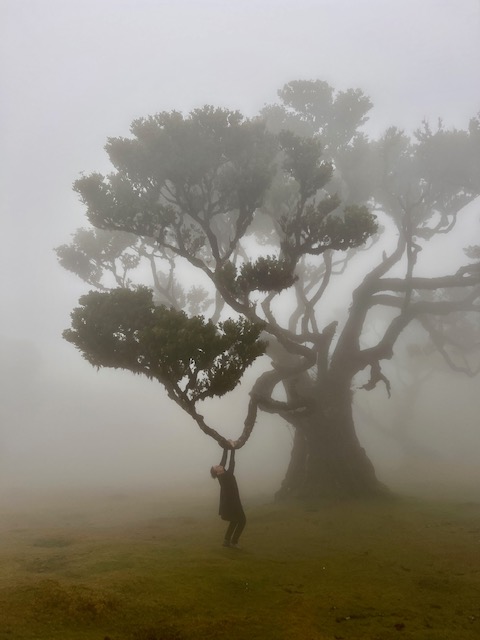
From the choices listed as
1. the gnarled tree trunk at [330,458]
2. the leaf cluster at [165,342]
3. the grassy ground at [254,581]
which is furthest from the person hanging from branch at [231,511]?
the gnarled tree trunk at [330,458]

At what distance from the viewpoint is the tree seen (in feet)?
43.5

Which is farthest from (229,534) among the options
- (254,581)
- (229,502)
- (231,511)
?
(254,581)

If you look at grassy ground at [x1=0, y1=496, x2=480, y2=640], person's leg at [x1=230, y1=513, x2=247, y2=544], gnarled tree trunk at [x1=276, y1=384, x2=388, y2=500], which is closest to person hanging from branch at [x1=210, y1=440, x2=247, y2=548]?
person's leg at [x1=230, y1=513, x2=247, y2=544]

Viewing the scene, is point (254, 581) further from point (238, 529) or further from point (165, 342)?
point (165, 342)

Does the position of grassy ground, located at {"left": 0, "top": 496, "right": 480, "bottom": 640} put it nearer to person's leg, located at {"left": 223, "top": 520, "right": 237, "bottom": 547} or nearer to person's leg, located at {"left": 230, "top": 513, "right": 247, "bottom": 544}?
person's leg, located at {"left": 230, "top": 513, "right": 247, "bottom": 544}

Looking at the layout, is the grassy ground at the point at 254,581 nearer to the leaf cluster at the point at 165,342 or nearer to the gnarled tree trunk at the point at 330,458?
A: the gnarled tree trunk at the point at 330,458

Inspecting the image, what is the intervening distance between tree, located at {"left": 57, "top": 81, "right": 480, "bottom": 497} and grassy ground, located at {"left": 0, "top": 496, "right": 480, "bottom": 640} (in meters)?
3.72

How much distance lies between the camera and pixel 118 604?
22.5 ft

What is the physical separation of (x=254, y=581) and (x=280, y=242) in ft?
38.6

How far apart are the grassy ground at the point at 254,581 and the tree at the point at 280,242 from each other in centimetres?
372

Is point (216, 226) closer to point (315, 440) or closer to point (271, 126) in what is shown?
point (271, 126)

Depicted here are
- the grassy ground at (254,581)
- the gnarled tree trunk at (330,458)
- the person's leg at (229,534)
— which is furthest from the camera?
the gnarled tree trunk at (330,458)

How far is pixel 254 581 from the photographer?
27.5ft

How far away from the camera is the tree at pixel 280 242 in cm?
1326
